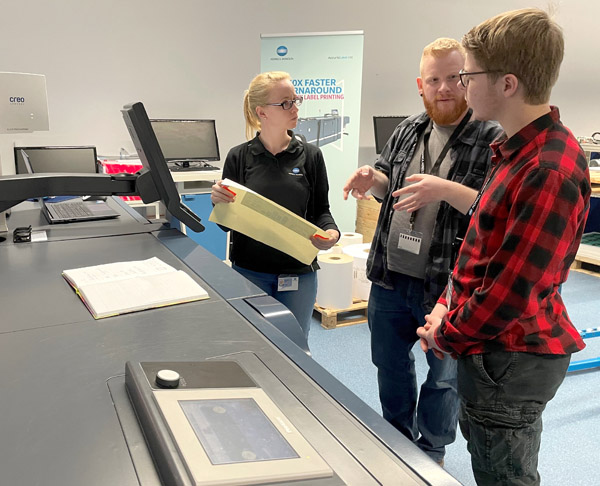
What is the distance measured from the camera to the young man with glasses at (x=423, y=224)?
1.70 meters

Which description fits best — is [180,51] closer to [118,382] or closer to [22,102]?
[22,102]

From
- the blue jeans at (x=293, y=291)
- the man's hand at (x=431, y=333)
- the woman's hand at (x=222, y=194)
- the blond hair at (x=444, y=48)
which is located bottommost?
the blue jeans at (x=293, y=291)

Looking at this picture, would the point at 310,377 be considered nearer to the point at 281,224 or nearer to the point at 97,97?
the point at 281,224

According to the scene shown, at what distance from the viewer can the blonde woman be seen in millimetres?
2107

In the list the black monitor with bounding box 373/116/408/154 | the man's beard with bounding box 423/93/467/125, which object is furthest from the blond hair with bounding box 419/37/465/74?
the black monitor with bounding box 373/116/408/154

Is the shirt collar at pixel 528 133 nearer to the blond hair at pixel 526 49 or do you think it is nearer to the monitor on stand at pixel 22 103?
the blond hair at pixel 526 49

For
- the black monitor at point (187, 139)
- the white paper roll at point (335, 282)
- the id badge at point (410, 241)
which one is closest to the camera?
the id badge at point (410, 241)

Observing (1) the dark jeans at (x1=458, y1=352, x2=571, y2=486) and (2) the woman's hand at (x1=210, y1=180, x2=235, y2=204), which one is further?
(2) the woman's hand at (x1=210, y1=180, x2=235, y2=204)

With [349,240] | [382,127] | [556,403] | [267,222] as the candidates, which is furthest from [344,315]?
[382,127]

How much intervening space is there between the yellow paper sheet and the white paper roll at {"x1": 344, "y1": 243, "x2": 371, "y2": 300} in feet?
5.92

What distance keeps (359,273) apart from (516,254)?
8.36 feet

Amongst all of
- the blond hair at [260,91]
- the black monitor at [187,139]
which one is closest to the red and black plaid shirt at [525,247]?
the blond hair at [260,91]

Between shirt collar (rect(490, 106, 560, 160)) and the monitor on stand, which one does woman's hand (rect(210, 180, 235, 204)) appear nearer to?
shirt collar (rect(490, 106, 560, 160))

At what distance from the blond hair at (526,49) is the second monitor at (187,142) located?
3.64 metres
